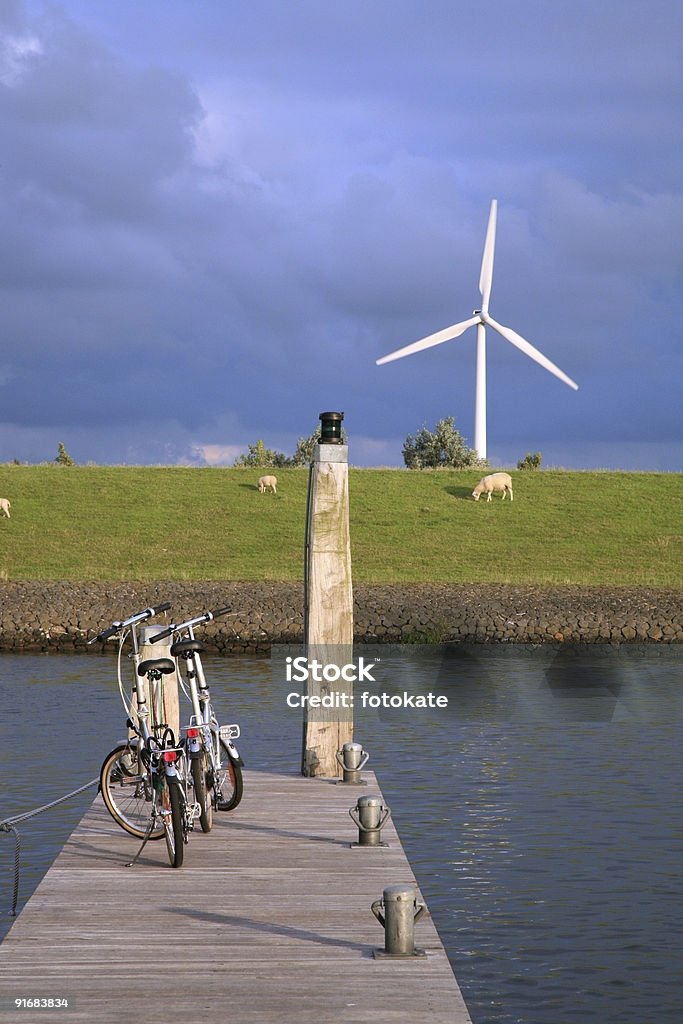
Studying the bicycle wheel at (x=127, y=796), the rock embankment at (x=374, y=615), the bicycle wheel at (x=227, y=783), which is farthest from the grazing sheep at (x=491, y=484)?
the bicycle wheel at (x=127, y=796)

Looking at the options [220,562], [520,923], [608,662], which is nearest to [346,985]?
[520,923]

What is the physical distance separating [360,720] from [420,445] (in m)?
76.0

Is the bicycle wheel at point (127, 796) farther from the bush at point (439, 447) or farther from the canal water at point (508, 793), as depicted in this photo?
the bush at point (439, 447)

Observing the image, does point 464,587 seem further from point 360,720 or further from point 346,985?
point 346,985

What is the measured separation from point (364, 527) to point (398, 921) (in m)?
52.9

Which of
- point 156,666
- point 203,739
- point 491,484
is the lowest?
point 203,739

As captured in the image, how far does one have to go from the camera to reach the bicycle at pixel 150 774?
1116cm

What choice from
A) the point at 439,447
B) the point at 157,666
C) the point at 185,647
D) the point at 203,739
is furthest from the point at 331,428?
the point at 439,447

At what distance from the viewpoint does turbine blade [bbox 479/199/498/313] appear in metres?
66.2

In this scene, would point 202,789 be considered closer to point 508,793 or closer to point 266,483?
point 508,793

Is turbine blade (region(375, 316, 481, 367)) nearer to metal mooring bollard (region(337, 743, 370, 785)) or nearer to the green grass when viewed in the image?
the green grass

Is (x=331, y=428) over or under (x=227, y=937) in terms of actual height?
over

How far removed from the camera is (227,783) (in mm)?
13820

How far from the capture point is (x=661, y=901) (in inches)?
505
